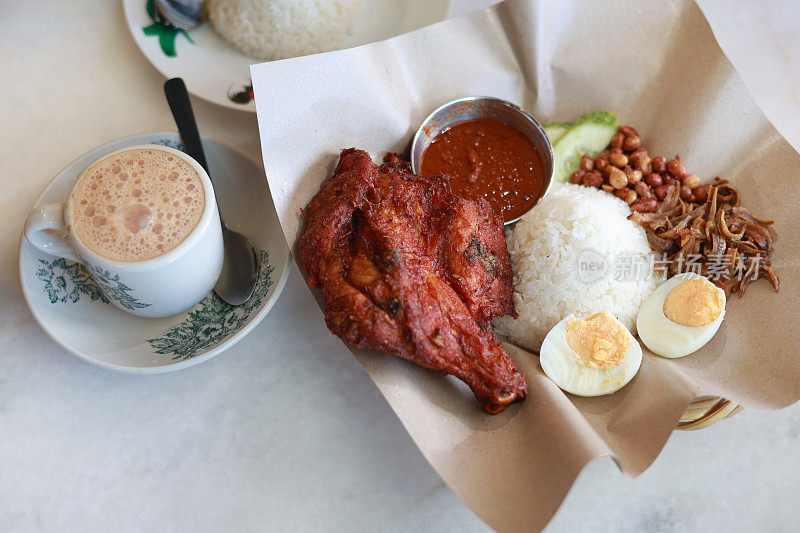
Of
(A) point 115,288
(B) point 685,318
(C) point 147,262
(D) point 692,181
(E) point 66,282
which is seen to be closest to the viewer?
(C) point 147,262

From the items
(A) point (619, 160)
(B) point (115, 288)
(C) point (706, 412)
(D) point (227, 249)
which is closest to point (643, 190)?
(A) point (619, 160)

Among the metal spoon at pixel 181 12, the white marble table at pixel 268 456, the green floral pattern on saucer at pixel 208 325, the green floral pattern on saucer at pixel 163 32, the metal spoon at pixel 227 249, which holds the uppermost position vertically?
the metal spoon at pixel 181 12

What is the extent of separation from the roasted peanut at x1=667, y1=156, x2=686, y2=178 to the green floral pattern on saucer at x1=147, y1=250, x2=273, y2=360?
168 centimetres

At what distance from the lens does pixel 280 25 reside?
2896 millimetres

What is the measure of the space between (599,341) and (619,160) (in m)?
0.96

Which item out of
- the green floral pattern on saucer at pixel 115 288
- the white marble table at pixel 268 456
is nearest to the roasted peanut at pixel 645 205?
the white marble table at pixel 268 456

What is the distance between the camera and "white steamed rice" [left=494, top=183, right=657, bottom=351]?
2309 millimetres

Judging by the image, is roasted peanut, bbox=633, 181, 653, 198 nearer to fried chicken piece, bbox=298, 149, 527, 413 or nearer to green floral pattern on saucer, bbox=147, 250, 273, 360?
fried chicken piece, bbox=298, 149, 527, 413

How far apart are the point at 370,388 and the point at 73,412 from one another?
104 centimetres

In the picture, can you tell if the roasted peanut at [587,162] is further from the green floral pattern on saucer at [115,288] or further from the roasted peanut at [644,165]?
the green floral pattern on saucer at [115,288]

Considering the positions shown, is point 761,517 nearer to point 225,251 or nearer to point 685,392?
point 685,392

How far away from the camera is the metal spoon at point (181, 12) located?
283 centimetres

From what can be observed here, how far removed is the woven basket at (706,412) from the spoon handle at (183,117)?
6.33 ft

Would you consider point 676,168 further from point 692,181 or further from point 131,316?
point 131,316
